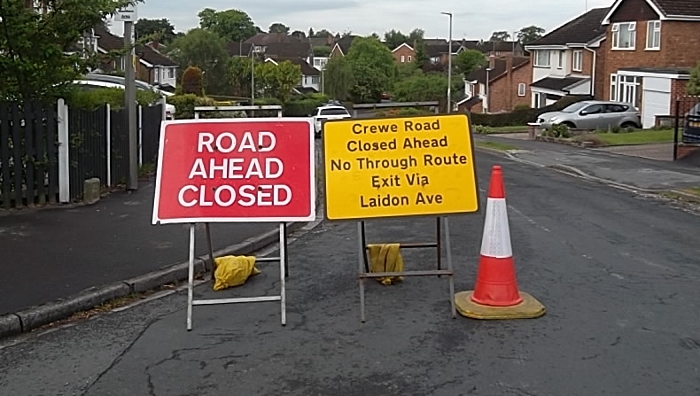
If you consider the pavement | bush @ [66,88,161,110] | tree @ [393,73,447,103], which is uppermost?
tree @ [393,73,447,103]

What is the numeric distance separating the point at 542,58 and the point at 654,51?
58.3 feet

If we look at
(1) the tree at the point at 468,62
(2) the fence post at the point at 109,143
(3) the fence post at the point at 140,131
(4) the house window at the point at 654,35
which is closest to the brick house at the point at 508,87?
(4) the house window at the point at 654,35

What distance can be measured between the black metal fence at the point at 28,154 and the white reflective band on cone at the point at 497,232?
688 centimetres

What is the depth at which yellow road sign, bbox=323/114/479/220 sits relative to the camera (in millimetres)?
6855

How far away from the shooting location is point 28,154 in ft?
37.3

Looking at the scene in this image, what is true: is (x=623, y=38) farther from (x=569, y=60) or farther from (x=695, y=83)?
(x=695, y=83)

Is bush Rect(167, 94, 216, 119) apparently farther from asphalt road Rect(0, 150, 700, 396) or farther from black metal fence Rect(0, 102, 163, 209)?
asphalt road Rect(0, 150, 700, 396)

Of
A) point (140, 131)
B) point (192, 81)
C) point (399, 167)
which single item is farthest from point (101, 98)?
point (192, 81)

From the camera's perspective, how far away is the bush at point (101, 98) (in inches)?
508

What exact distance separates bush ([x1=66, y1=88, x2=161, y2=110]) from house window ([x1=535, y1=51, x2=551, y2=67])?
142 feet

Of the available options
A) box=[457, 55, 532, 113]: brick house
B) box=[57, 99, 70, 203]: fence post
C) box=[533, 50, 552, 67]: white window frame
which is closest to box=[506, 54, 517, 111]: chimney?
box=[457, 55, 532, 113]: brick house

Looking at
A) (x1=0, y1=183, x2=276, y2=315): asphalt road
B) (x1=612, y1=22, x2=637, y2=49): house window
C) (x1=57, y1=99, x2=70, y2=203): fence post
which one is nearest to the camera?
(x1=0, y1=183, x2=276, y2=315): asphalt road

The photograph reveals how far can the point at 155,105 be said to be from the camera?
17.8 meters

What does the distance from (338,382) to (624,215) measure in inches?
328
